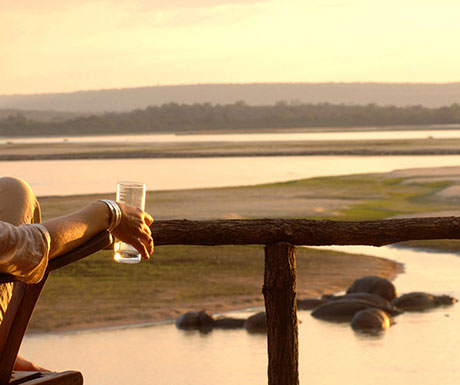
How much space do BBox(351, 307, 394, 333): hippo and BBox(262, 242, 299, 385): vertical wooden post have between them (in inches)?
216

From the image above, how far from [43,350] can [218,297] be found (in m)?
3.11

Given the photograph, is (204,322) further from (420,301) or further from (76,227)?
(76,227)

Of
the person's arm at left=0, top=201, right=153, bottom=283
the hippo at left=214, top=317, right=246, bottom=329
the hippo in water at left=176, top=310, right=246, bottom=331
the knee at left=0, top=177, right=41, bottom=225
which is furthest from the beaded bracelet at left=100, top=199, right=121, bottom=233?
the hippo at left=214, top=317, right=246, bottom=329

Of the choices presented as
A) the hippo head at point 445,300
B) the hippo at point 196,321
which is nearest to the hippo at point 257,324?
the hippo at point 196,321

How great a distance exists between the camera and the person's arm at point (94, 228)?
104 inches

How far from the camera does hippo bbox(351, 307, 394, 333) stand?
9723 millimetres

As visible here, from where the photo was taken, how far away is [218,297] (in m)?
11.7

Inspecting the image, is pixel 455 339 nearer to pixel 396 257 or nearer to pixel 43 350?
pixel 43 350

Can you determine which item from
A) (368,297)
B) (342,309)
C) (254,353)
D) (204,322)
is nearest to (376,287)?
(368,297)

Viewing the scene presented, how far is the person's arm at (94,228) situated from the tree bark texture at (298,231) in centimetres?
123

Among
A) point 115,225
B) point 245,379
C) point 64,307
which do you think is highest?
point 64,307

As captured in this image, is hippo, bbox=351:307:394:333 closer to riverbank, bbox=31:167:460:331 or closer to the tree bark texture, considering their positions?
riverbank, bbox=31:167:460:331

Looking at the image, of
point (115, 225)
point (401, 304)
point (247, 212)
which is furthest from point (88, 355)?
point (247, 212)

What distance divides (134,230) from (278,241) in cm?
141
